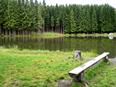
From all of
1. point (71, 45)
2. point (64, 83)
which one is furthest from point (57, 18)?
point (64, 83)

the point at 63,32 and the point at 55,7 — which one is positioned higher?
the point at 55,7

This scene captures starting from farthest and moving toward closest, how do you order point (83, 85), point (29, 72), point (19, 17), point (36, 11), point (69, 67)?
point (36, 11)
point (19, 17)
point (69, 67)
point (29, 72)
point (83, 85)

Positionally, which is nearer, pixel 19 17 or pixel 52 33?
pixel 19 17

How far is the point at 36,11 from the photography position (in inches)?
4616

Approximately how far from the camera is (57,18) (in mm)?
127750

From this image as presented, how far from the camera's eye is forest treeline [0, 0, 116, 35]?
10938 centimetres

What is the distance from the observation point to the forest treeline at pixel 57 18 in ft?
359

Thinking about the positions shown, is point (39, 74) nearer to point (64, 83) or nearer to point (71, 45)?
point (64, 83)

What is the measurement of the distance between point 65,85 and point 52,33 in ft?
383

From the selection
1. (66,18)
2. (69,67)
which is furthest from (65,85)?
(66,18)

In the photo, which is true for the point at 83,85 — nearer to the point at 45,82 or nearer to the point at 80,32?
the point at 45,82

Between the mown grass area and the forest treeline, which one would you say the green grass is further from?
the forest treeline

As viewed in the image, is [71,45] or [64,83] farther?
[71,45]

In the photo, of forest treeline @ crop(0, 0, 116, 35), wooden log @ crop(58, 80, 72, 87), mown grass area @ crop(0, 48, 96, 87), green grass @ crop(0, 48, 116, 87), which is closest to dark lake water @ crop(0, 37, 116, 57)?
green grass @ crop(0, 48, 116, 87)
